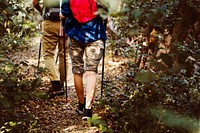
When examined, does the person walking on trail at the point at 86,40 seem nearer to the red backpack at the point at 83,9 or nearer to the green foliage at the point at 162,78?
the red backpack at the point at 83,9

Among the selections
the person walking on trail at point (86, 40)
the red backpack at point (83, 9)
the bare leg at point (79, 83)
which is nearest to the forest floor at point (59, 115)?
the person walking on trail at point (86, 40)

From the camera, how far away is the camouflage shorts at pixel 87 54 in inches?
181

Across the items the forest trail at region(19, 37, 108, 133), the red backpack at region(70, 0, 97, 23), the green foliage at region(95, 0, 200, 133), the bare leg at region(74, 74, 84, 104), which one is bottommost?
the forest trail at region(19, 37, 108, 133)

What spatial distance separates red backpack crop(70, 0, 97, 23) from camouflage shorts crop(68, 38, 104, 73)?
30cm

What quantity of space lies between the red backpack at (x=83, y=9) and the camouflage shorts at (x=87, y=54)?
30cm

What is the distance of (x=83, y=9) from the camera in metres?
4.43

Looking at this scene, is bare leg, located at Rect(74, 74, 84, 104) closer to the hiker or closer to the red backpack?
the red backpack

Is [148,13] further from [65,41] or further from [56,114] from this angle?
[65,41]

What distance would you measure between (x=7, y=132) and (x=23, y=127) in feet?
1.37

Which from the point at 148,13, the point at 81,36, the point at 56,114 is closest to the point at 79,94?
the point at 56,114

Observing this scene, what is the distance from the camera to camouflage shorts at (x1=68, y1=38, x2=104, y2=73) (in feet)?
15.1

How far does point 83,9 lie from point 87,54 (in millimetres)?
522

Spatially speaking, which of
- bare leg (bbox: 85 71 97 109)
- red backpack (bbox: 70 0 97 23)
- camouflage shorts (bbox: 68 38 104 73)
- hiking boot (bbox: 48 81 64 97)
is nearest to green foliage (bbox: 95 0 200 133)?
bare leg (bbox: 85 71 97 109)

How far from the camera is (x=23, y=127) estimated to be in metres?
4.12
